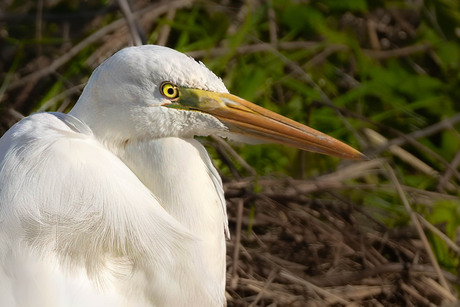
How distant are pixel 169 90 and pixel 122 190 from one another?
0.87 feet

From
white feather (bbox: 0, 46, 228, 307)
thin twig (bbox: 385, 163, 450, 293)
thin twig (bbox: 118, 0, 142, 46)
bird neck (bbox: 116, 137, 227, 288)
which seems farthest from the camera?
thin twig (bbox: 118, 0, 142, 46)

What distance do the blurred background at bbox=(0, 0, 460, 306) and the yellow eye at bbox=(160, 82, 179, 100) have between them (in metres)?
0.95

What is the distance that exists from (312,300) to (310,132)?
79 centimetres

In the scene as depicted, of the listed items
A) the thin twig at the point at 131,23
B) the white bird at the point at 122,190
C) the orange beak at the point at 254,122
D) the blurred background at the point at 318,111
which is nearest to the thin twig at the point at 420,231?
the blurred background at the point at 318,111

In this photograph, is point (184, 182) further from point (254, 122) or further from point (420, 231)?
point (420, 231)

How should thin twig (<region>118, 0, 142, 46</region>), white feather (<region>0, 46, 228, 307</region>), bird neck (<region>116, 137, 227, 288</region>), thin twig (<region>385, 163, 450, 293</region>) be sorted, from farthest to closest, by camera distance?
thin twig (<region>118, 0, 142, 46</region>), thin twig (<region>385, 163, 450, 293</region>), bird neck (<region>116, 137, 227, 288</region>), white feather (<region>0, 46, 228, 307</region>)

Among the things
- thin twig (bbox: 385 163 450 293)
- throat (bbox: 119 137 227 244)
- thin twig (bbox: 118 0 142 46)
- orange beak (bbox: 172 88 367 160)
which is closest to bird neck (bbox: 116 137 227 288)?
throat (bbox: 119 137 227 244)

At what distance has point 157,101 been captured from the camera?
6.63ft

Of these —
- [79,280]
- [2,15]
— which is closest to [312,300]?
[79,280]

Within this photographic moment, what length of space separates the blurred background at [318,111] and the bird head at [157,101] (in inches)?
33.4

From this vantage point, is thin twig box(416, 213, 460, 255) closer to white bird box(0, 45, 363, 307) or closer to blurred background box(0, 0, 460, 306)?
blurred background box(0, 0, 460, 306)

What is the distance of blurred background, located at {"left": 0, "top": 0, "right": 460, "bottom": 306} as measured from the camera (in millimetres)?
2854

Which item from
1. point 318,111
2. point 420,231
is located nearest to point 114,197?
point 420,231

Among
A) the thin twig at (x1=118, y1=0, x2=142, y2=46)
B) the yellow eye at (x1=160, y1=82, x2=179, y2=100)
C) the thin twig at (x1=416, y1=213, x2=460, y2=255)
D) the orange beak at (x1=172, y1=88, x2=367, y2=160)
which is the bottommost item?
the thin twig at (x1=416, y1=213, x2=460, y2=255)
